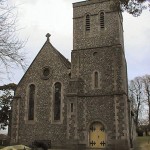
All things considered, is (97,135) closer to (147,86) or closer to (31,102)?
(31,102)

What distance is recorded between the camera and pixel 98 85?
2788 centimetres

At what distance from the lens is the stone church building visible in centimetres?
2661

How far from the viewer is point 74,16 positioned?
31.5m

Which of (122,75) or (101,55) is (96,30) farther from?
(122,75)

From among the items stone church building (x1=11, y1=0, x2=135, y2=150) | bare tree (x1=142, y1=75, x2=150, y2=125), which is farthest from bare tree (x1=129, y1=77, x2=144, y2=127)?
stone church building (x1=11, y1=0, x2=135, y2=150)

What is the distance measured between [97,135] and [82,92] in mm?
4215

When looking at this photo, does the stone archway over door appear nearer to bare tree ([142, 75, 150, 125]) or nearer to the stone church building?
the stone church building

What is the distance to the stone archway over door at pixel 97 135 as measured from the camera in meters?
26.8

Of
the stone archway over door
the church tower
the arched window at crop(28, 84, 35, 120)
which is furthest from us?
the arched window at crop(28, 84, 35, 120)

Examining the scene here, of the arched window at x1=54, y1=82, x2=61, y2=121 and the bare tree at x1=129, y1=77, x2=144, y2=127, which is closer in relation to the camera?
the arched window at x1=54, y1=82, x2=61, y2=121

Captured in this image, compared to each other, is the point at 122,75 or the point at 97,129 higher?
the point at 122,75

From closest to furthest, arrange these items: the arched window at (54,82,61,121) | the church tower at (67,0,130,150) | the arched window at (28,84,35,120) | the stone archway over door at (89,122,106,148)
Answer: the church tower at (67,0,130,150) < the stone archway over door at (89,122,106,148) < the arched window at (54,82,61,121) < the arched window at (28,84,35,120)

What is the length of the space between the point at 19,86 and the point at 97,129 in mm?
9559

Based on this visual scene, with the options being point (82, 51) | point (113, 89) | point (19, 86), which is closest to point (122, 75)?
point (113, 89)
